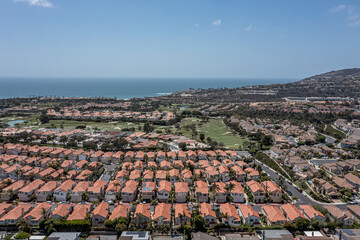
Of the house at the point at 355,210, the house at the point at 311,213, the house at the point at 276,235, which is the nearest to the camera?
the house at the point at 276,235

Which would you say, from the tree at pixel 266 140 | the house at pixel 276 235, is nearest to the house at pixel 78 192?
the house at pixel 276 235

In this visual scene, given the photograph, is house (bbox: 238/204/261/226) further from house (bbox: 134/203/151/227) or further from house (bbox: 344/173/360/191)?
house (bbox: 344/173/360/191)

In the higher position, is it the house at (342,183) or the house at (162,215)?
the house at (162,215)

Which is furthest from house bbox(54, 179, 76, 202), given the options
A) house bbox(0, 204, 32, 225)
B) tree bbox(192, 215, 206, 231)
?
tree bbox(192, 215, 206, 231)

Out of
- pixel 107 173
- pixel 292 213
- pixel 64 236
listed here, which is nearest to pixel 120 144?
pixel 107 173

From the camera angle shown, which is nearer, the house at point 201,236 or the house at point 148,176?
the house at point 201,236

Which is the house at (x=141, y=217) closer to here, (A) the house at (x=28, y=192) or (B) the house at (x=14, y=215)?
(B) the house at (x=14, y=215)
